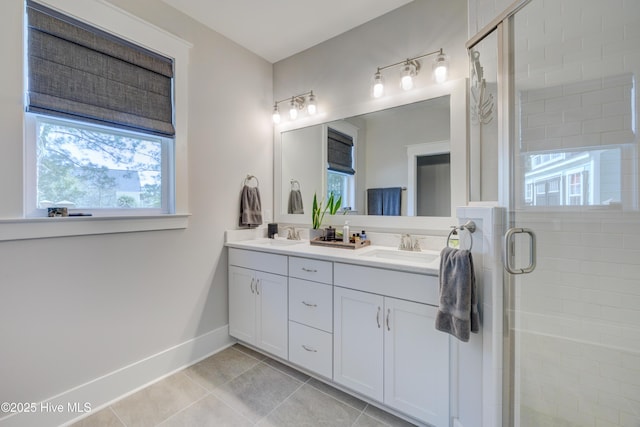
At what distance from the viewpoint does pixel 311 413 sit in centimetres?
158

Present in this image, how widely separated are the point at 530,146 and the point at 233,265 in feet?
7.16

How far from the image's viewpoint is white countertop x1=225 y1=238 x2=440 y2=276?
1.42 m

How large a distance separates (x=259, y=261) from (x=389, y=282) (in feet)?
3.40

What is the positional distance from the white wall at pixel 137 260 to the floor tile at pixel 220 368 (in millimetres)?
235

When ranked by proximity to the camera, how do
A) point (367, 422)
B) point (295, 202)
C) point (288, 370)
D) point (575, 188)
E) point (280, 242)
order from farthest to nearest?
1. point (295, 202)
2. point (280, 242)
3. point (288, 370)
4. point (367, 422)
5. point (575, 188)

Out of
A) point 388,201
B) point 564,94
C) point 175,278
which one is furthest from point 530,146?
point 175,278

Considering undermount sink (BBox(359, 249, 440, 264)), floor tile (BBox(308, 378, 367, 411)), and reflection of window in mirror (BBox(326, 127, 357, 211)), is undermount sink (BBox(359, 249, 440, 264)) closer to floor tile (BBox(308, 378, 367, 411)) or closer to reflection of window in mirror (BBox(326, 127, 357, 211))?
reflection of window in mirror (BBox(326, 127, 357, 211))

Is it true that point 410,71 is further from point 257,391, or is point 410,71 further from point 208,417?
point 208,417

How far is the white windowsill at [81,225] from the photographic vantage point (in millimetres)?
1353

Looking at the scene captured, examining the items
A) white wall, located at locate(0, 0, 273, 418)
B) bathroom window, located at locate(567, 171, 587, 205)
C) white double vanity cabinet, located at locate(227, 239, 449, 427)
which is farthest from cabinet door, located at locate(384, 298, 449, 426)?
white wall, located at locate(0, 0, 273, 418)

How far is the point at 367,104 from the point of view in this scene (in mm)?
2133

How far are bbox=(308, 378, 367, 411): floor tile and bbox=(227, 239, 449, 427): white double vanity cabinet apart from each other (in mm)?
46

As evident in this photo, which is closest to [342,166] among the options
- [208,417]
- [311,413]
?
[311,413]

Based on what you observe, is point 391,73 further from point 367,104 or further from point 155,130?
point 155,130
